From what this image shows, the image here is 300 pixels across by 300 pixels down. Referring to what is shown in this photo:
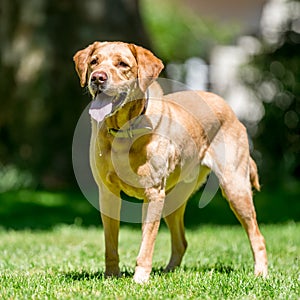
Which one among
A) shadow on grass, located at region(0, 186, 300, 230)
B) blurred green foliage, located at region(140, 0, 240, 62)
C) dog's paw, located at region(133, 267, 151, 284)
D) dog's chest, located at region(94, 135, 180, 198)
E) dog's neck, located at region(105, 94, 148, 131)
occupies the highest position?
dog's neck, located at region(105, 94, 148, 131)

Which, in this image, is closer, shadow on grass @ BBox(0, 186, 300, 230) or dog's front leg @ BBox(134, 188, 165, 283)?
dog's front leg @ BBox(134, 188, 165, 283)

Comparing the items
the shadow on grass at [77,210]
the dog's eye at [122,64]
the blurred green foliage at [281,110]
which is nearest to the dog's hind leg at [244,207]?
the dog's eye at [122,64]

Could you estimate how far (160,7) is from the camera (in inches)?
1597

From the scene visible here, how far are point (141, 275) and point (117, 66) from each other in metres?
1.55

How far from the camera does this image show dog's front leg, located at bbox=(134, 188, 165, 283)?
505cm

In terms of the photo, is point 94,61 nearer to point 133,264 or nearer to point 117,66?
point 117,66

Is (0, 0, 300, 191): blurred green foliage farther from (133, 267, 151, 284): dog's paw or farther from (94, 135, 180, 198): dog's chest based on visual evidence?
(133, 267, 151, 284): dog's paw

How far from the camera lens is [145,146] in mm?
5129

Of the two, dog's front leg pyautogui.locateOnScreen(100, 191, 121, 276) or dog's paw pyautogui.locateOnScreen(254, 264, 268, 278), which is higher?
dog's front leg pyautogui.locateOnScreen(100, 191, 121, 276)

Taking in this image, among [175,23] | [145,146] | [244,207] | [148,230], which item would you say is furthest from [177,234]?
[175,23]

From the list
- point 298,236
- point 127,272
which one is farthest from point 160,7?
point 127,272

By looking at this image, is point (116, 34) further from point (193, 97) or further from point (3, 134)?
point (193, 97)

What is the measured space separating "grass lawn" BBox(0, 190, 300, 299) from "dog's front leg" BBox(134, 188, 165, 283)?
0.16 m

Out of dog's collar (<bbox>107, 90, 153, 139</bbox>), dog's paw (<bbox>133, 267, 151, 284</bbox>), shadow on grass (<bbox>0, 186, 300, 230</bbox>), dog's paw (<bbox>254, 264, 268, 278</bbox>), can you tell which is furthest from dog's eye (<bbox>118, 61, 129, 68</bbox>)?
shadow on grass (<bbox>0, 186, 300, 230</bbox>)
